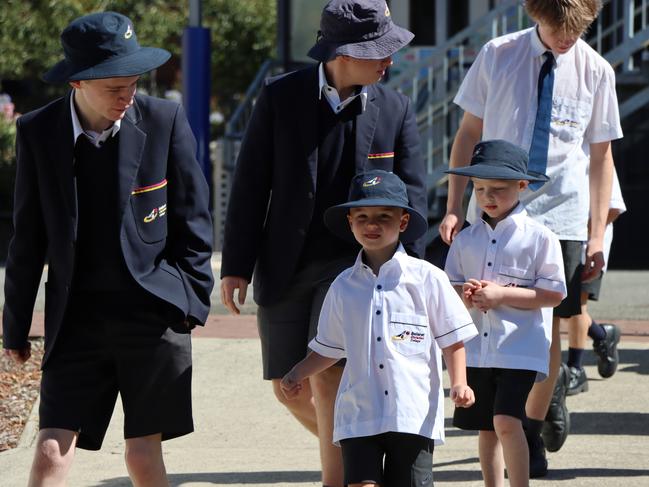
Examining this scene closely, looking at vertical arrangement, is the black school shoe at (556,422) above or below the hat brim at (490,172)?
below

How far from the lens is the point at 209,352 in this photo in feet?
28.5

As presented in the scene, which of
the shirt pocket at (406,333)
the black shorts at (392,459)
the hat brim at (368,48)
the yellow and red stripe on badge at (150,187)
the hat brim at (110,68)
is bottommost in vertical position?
the black shorts at (392,459)

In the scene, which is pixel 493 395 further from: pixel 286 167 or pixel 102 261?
pixel 102 261

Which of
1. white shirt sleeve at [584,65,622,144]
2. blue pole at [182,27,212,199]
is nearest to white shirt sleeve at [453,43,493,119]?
white shirt sleeve at [584,65,622,144]

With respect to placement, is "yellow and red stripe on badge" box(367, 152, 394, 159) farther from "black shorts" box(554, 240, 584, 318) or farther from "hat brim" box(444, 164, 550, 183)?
"black shorts" box(554, 240, 584, 318)

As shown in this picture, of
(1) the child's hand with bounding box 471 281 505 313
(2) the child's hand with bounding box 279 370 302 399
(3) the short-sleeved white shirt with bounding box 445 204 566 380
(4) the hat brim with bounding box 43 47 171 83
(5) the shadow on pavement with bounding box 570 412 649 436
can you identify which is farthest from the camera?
(5) the shadow on pavement with bounding box 570 412 649 436

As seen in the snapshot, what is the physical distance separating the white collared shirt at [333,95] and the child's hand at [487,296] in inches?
30.8

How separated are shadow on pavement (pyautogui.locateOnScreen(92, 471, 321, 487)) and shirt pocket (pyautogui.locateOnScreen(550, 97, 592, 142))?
5.76 ft

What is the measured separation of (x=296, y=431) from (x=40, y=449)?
2.68 metres

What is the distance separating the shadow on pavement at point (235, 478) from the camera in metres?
5.69

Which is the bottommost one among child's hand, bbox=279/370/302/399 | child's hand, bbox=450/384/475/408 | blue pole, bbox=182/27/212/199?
blue pole, bbox=182/27/212/199

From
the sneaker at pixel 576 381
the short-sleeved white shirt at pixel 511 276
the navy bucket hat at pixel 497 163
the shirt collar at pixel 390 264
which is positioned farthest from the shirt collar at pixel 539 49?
the sneaker at pixel 576 381

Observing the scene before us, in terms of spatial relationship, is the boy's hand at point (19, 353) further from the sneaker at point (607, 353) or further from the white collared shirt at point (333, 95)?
the sneaker at point (607, 353)

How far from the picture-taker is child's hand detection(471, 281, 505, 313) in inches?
185
